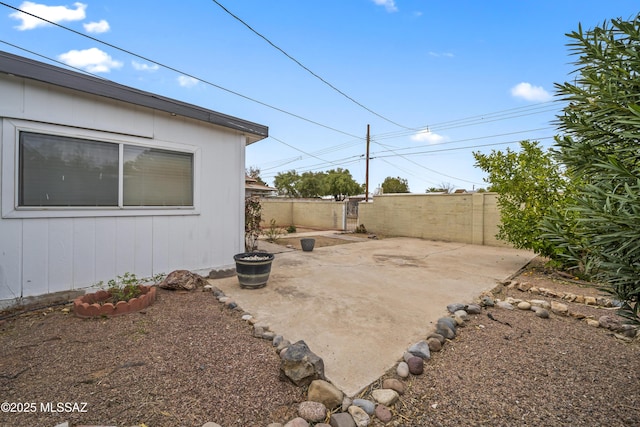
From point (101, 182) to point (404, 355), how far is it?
13.6 ft

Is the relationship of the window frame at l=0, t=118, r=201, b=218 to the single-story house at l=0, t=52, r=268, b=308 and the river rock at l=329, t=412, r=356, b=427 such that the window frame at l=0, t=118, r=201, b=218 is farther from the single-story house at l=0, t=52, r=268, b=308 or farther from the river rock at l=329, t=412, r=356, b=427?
the river rock at l=329, t=412, r=356, b=427

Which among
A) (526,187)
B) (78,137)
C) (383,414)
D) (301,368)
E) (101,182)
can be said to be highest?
(78,137)

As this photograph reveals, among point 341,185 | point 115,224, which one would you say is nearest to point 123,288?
point 115,224

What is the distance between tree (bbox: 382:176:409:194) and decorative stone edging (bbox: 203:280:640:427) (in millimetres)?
31379

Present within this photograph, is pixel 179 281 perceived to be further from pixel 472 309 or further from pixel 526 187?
pixel 526 187

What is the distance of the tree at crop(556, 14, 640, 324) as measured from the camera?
48.1 inches

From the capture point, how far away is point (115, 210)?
144 inches

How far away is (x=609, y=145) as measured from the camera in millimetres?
1487

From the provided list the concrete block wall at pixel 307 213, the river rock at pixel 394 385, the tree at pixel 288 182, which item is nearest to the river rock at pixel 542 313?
the river rock at pixel 394 385

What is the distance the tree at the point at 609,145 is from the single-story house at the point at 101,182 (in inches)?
172

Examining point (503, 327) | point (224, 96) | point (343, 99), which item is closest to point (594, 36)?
point (503, 327)

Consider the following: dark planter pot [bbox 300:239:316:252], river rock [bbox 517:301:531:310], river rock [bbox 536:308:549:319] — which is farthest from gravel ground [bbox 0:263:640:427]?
dark planter pot [bbox 300:239:316:252]

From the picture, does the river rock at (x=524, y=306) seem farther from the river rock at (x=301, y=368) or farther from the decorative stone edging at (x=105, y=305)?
the decorative stone edging at (x=105, y=305)

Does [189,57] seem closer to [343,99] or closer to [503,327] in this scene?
[343,99]
